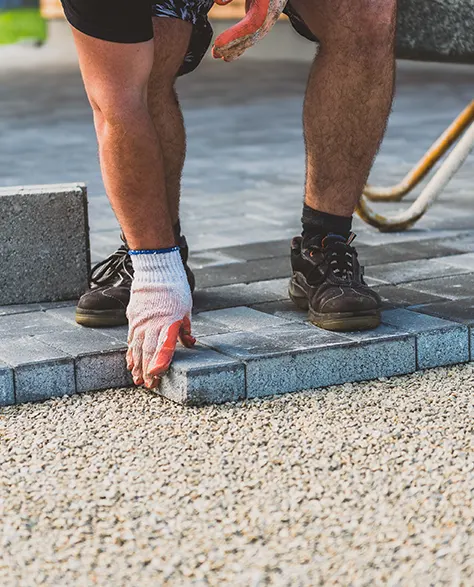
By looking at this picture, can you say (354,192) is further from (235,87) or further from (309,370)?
(235,87)

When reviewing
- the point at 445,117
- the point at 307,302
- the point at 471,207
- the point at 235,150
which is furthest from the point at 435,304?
the point at 445,117

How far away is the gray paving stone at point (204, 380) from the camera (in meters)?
2.57

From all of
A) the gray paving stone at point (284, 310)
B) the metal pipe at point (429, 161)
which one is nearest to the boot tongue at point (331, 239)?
the gray paving stone at point (284, 310)

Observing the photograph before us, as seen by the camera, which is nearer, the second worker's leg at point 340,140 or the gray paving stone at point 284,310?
the second worker's leg at point 340,140

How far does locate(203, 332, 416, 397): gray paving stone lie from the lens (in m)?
2.64

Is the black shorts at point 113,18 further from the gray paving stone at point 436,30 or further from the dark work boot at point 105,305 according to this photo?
the gray paving stone at point 436,30

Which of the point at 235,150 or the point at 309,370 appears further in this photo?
the point at 235,150

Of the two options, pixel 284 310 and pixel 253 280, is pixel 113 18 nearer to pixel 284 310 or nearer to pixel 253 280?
pixel 284 310

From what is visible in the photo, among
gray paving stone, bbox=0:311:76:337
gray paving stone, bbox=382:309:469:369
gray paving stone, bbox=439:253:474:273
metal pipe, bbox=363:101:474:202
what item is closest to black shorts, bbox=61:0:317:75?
gray paving stone, bbox=0:311:76:337

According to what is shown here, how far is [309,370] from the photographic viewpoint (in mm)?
2678

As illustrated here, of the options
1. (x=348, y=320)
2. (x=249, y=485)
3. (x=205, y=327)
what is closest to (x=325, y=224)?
(x=348, y=320)

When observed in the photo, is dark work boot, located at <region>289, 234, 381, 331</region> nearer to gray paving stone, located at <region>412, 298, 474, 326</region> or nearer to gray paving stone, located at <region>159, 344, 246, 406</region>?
gray paving stone, located at <region>412, 298, 474, 326</region>

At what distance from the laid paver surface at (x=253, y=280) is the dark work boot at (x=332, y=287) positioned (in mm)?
56

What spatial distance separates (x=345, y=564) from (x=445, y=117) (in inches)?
265
